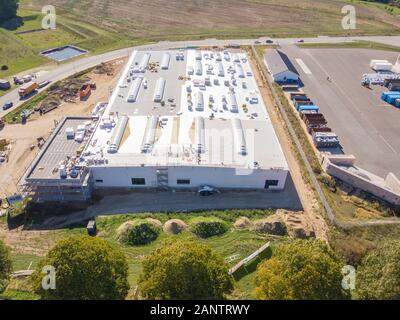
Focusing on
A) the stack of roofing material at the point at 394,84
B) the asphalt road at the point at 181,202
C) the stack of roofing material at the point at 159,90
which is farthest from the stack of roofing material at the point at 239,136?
the stack of roofing material at the point at 394,84

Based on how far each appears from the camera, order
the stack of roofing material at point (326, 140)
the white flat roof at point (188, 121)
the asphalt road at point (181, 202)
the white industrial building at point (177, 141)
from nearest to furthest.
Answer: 1. the asphalt road at point (181, 202)
2. the white industrial building at point (177, 141)
3. the white flat roof at point (188, 121)
4. the stack of roofing material at point (326, 140)

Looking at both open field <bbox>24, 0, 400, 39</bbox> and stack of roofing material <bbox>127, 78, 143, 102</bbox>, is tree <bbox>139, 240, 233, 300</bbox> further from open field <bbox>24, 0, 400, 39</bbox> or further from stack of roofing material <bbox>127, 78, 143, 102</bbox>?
open field <bbox>24, 0, 400, 39</bbox>

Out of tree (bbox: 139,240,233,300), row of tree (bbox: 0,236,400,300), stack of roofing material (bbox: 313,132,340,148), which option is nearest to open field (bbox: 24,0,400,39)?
stack of roofing material (bbox: 313,132,340,148)

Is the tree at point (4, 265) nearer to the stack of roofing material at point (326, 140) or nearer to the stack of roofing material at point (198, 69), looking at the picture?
the stack of roofing material at point (326, 140)

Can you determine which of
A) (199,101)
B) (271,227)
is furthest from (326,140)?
(199,101)

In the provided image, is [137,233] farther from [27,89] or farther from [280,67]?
[280,67]
